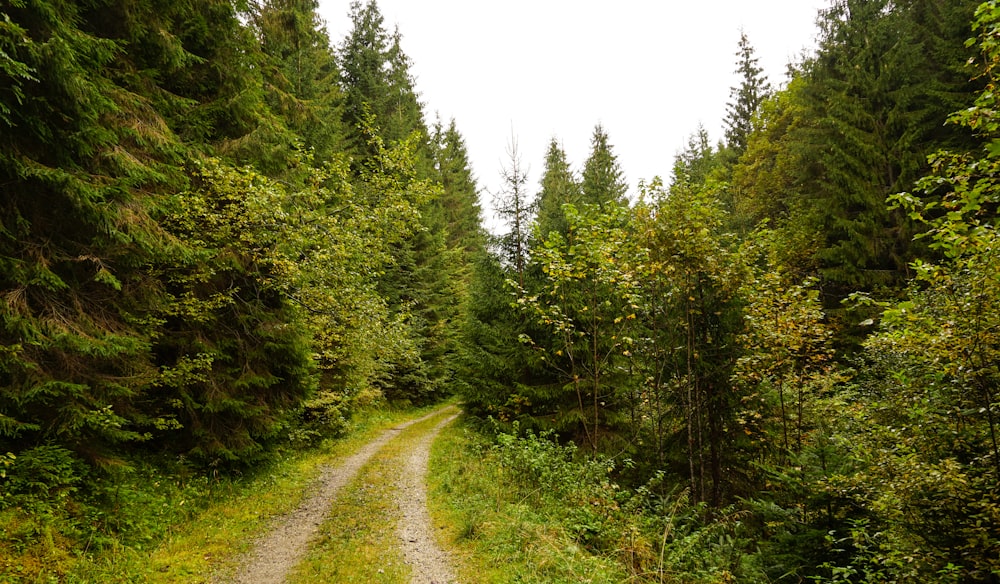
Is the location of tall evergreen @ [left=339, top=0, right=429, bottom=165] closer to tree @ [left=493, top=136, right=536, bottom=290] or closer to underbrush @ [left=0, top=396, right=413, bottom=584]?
tree @ [left=493, top=136, right=536, bottom=290]

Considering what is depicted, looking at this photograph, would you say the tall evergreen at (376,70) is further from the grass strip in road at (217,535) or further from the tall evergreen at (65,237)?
the tall evergreen at (65,237)

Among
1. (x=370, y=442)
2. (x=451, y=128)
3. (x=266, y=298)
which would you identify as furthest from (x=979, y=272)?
(x=451, y=128)

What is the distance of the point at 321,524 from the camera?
8.79m

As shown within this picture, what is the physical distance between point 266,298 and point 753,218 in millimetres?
26494

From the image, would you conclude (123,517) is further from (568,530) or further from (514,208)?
(514,208)

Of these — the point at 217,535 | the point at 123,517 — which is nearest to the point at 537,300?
the point at 217,535

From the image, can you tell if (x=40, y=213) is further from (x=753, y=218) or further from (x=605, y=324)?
(x=753, y=218)

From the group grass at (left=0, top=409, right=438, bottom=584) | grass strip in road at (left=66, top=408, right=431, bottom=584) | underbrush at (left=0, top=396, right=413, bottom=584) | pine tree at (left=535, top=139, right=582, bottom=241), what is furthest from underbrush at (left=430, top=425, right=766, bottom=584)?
pine tree at (left=535, top=139, right=582, bottom=241)

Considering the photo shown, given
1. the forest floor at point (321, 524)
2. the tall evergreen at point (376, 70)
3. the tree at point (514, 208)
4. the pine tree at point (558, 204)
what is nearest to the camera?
the forest floor at point (321, 524)

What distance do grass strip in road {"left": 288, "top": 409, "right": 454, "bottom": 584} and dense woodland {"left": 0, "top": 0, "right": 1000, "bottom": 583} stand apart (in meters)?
2.77

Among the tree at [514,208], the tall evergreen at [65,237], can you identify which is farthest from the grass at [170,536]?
the tree at [514,208]

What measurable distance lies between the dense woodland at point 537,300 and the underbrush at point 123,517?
0.09m

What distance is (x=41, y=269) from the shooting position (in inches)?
234

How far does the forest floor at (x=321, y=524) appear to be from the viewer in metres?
6.71
